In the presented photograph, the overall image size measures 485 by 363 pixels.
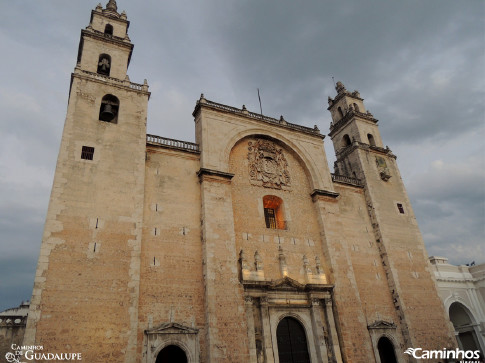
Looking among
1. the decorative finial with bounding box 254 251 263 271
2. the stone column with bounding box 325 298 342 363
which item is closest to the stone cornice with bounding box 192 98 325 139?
the decorative finial with bounding box 254 251 263 271

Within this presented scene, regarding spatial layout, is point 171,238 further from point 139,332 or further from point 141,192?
point 139,332

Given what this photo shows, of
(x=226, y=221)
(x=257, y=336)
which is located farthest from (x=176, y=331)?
(x=226, y=221)

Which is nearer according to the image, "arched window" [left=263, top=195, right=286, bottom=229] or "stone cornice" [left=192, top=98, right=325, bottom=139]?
"arched window" [left=263, top=195, right=286, bottom=229]

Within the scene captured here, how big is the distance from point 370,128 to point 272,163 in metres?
11.5

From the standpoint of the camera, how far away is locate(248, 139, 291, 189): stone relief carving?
21.3 meters

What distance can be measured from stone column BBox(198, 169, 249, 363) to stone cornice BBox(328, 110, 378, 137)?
14554 millimetres

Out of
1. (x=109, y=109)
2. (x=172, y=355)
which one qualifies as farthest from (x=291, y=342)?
(x=109, y=109)

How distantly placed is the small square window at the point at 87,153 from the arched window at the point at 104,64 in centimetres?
658

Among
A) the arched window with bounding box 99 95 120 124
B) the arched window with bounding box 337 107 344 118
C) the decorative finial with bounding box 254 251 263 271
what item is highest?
the arched window with bounding box 337 107 344 118

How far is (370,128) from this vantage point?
2884 cm

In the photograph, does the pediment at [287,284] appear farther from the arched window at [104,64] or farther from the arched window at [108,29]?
the arched window at [108,29]

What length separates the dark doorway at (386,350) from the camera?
62.7 feet

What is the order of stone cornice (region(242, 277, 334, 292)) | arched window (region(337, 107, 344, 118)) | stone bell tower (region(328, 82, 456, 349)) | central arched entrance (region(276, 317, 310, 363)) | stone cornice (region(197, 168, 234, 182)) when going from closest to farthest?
central arched entrance (region(276, 317, 310, 363)) → stone cornice (region(242, 277, 334, 292)) → stone cornice (region(197, 168, 234, 182)) → stone bell tower (region(328, 82, 456, 349)) → arched window (region(337, 107, 344, 118))

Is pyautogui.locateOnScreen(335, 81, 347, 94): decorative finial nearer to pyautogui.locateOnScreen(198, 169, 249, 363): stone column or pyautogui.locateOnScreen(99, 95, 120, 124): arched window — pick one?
pyautogui.locateOnScreen(198, 169, 249, 363): stone column
